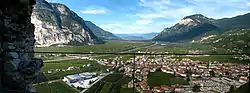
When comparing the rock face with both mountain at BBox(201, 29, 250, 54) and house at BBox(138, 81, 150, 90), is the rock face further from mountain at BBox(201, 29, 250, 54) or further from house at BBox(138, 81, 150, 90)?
mountain at BBox(201, 29, 250, 54)

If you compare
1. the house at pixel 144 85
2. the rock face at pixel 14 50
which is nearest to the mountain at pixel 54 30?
the house at pixel 144 85

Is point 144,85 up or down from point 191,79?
down

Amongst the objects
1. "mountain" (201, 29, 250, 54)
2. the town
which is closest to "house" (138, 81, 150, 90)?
the town

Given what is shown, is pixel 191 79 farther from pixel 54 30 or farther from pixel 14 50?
pixel 54 30

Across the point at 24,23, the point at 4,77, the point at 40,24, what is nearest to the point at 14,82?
the point at 4,77

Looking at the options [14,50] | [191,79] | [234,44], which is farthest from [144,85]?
[234,44]

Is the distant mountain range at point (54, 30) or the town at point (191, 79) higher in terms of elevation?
the distant mountain range at point (54, 30)

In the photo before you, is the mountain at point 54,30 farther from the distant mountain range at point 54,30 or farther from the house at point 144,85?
the house at point 144,85
